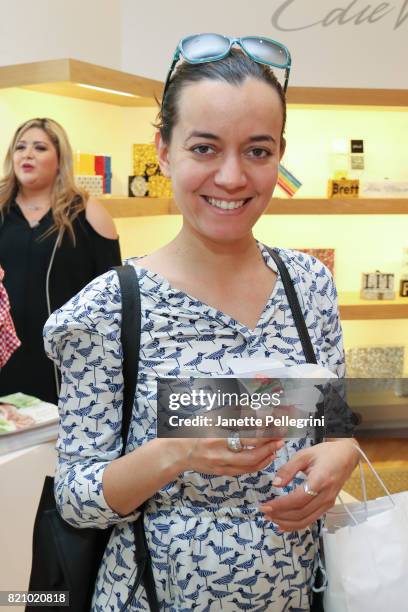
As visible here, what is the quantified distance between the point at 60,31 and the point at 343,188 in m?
2.07

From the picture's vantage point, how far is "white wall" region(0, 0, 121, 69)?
4520mm

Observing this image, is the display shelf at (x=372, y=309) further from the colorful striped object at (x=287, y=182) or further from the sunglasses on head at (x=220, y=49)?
the sunglasses on head at (x=220, y=49)

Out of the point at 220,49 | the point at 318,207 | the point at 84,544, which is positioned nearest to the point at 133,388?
the point at 84,544

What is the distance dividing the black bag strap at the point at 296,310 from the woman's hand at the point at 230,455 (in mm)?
286

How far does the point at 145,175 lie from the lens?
14.6ft

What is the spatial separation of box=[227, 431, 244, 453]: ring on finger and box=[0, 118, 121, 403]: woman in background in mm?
2563

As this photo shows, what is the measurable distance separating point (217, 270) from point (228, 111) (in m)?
0.27

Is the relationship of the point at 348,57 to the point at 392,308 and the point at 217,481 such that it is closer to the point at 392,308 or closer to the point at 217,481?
the point at 392,308

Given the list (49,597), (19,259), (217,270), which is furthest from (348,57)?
(49,597)

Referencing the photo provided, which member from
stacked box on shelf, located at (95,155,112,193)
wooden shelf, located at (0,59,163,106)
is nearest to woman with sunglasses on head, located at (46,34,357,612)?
wooden shelf, located at (0,59,163,106)

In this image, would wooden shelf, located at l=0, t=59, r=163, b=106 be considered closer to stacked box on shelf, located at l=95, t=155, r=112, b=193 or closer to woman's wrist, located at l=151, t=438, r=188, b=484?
stacked box on shelf, located at l=95, t=155, r=112, b=193

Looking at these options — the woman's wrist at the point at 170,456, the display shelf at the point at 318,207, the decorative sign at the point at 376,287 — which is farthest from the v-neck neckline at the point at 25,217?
the woman's wrist at the point at 170,456

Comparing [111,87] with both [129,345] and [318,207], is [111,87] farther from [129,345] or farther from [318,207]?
[129,345]

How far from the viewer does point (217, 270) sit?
127cm
